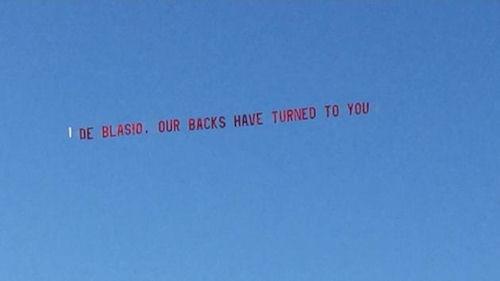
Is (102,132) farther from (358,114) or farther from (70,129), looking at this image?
(358,114)

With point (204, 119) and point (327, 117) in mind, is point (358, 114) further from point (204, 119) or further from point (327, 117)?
point (204, 119)

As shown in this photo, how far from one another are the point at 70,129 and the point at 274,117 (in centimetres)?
37

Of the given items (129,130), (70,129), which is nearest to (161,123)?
(129,130)

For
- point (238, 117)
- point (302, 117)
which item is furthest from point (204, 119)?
point (302, 117)

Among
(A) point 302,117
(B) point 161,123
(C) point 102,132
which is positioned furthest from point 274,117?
(C) point 102,132

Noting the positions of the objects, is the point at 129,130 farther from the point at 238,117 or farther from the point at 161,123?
the point at 238,117

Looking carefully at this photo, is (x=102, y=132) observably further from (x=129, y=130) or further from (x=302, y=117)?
(x=302, y=117)

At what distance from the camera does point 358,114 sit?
1423 mm

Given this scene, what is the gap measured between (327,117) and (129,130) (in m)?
0.36

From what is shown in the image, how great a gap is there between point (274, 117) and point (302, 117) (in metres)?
0.05

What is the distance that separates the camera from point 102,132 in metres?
1.49

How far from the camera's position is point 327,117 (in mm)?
1430

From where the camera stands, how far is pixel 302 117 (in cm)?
144

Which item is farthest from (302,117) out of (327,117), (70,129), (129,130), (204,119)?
(70,129)
